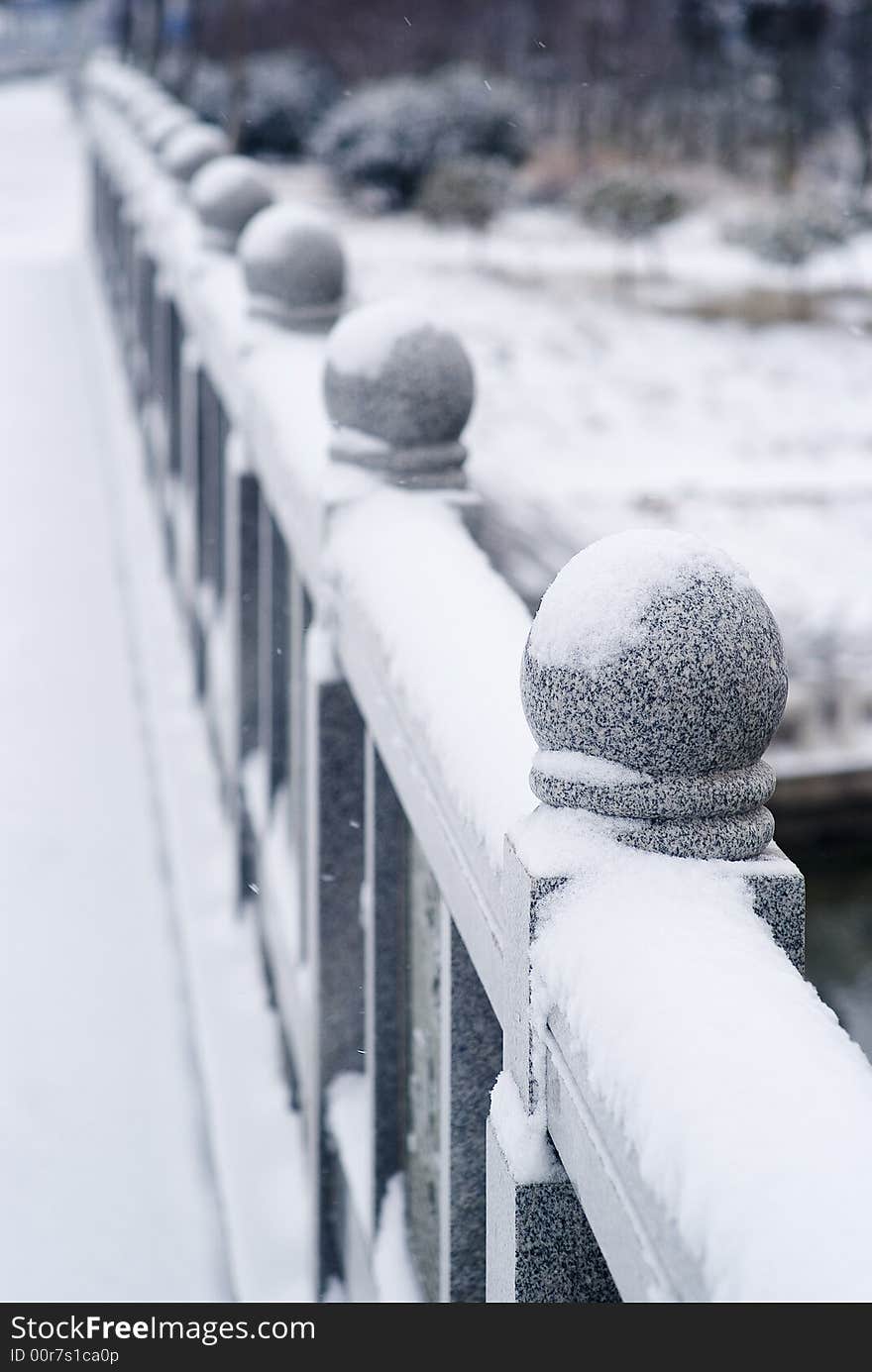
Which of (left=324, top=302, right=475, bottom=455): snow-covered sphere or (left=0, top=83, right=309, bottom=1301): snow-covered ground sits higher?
(left=324, top=302, right=475, bottom=455): snow-covered sphere

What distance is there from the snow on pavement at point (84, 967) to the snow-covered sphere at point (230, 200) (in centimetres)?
184

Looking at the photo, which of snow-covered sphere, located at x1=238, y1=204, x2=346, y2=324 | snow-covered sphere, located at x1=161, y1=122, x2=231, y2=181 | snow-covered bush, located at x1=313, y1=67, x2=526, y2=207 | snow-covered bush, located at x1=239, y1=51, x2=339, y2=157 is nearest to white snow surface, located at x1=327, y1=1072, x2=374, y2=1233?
snow-covered sphere, located at x1=238, y1=204, x2=346, y2=324

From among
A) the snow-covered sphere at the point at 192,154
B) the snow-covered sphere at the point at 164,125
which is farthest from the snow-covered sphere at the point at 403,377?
the snow-covered sphere at the point at 164,125

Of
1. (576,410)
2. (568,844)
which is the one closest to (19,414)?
(576,410)

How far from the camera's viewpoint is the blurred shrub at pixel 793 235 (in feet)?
83.5

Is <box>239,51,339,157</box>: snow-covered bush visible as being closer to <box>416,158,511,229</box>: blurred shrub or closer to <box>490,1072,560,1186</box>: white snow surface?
<box>416,158,511,229</box>: blurred shrub

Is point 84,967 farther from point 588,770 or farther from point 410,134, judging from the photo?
point 410,134

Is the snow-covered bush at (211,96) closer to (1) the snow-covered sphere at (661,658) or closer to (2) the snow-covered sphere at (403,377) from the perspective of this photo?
(2) the snow-covered sphere at (403,377)

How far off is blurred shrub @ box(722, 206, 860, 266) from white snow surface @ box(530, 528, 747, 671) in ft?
82.1

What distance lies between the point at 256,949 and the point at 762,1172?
359 centimetres

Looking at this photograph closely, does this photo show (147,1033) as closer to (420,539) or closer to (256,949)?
(256,949)

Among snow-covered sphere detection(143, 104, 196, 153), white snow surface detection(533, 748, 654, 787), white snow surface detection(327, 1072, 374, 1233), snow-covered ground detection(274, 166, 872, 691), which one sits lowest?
snow-covered ground detection(274, 166, 872, 691)

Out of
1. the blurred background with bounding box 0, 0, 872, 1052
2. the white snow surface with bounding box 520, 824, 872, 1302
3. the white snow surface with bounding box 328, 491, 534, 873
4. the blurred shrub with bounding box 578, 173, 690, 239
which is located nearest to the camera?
the white snow surface with bounding box 520, 824, 872, 1302

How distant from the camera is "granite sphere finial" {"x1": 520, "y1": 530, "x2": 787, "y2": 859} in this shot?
1.46 m
